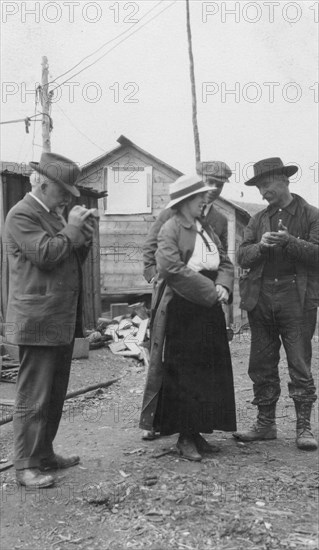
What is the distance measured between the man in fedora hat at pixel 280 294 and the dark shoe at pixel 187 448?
28.3 inches

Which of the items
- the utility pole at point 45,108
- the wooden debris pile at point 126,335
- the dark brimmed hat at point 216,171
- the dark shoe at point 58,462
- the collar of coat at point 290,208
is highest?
the utility pole at point 45,108

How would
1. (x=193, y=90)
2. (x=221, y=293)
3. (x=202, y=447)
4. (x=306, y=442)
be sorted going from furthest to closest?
(x=193, y=90)
(x=306, y=442)
(x=202, y=447)
(x=221, y=293)

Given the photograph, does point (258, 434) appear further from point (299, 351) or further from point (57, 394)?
point (57, 394)

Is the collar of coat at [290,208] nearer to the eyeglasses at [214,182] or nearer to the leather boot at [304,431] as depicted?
the eyeglasses at [214,182]

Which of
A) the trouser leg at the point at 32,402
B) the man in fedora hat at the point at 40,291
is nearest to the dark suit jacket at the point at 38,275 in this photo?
the man in fedora hat at the point at 40,291

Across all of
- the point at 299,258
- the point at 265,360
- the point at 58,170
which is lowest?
the point at 265,360

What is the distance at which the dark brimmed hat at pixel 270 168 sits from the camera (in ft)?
16.3

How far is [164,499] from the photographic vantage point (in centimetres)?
366

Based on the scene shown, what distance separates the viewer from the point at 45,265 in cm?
384

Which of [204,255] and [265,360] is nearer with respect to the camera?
[204,255]

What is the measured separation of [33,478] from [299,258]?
2.68m

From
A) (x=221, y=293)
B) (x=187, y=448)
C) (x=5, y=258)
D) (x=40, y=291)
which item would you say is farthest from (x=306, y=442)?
(x=5, y=258)

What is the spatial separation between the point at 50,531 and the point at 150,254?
2355mm

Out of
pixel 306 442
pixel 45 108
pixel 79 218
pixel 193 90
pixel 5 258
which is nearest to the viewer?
pixel 79 218
